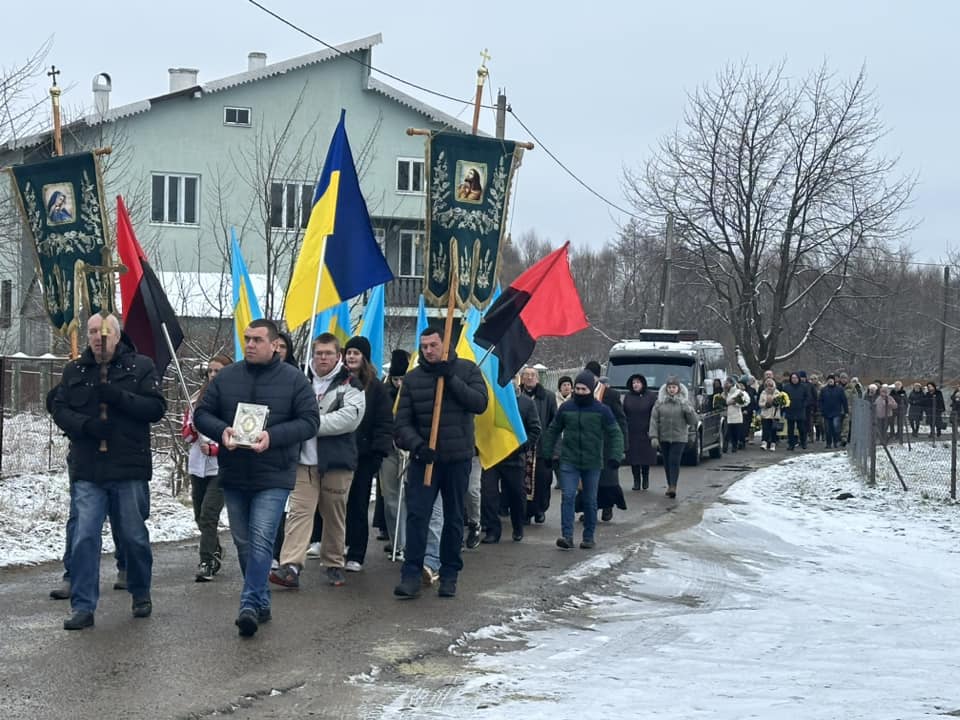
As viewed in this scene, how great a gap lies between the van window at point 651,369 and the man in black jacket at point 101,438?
20.0 meters

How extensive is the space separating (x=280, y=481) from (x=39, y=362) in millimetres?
14382

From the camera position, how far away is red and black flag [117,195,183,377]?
451 inches

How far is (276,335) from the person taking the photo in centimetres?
898


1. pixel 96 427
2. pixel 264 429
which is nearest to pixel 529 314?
pixel 264 429

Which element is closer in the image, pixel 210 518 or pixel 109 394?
pixel 109 394

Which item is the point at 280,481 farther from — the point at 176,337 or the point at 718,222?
the point at 718,222

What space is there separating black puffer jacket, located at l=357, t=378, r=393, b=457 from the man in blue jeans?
2.53 meters

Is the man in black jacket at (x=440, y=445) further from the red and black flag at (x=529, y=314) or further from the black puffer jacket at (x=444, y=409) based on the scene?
the red and black flag at (x=529, y=314)

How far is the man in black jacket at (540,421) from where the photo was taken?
1544 centimetres

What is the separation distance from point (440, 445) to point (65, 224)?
3.87 meters

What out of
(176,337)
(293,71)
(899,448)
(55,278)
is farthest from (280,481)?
(293,71)

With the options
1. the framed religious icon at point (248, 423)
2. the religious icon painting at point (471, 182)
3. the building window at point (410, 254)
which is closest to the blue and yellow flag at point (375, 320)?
the religious icon painting at point (471, 182)

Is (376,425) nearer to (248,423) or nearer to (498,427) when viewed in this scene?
(498,427)

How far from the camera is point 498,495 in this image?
47.3ft
